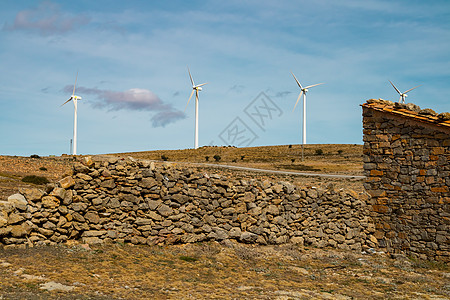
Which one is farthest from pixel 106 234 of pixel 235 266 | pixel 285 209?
pixel 285 209

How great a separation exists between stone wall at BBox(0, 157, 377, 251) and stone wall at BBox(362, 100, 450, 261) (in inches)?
45.9

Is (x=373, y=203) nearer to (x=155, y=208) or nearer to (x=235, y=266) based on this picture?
(x=235, y=266)

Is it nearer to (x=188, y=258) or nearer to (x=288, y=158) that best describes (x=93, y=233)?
(x=188, y=258)

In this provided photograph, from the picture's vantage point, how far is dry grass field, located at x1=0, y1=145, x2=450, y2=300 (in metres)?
7.93

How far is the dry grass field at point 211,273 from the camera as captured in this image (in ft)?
26.0

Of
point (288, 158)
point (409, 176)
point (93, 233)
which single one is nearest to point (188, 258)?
point (93, 233)

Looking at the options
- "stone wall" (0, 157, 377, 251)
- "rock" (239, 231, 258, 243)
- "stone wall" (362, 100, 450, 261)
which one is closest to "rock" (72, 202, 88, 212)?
"stone wall" (0, 157, 377, 251)

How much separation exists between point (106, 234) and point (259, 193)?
524cm

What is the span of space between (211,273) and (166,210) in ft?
8.78

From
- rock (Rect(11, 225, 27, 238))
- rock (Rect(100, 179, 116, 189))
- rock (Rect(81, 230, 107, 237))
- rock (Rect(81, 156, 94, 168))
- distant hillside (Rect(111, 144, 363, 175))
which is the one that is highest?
distant hillside (Rect(111, 144, 363, 175))

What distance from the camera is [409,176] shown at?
568 inches

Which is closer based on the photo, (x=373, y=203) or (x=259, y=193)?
(x=259, y=193)

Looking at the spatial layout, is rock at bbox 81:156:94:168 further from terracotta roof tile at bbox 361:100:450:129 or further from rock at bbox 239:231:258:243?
terracotta roof tile at bbox 361:100:450:129

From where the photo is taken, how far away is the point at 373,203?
1527 centimetres
